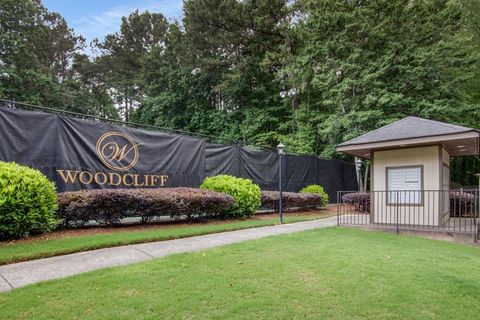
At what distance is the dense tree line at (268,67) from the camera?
13.1 meters

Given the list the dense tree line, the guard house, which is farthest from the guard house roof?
the dense tree line

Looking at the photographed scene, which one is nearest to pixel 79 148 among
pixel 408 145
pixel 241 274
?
pixel 241 274

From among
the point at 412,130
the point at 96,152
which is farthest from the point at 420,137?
the point at 96,152

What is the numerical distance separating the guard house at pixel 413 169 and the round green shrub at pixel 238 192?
286 centimetres

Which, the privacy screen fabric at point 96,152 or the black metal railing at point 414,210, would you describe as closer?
the privacy screen fabric at point 96,152

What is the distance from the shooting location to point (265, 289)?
313cm

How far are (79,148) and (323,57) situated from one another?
1210 cm

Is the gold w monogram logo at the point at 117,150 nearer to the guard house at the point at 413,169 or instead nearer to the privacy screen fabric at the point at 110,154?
the privacy screen fabric at the point at 110,154

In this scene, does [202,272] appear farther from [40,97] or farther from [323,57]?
[40,97]

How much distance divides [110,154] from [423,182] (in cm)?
783

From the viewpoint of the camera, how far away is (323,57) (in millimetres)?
14859

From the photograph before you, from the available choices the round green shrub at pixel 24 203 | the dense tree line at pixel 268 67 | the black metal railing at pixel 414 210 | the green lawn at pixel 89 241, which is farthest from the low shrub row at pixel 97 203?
the dense tree line at pixel 268 67

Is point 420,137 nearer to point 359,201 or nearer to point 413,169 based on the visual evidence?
point 413,169

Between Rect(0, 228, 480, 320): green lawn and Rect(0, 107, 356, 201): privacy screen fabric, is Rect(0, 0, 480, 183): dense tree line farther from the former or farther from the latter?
Rect(0, 228, 480, 320): green lawn
